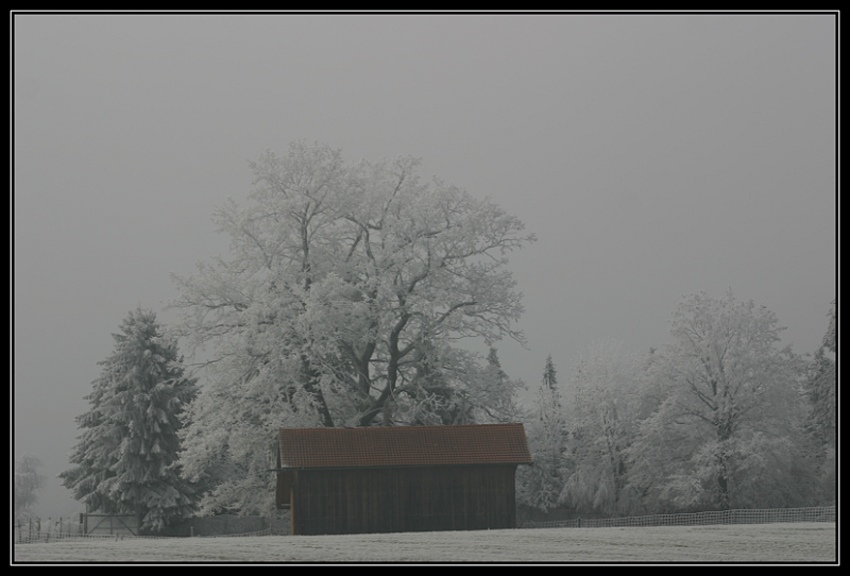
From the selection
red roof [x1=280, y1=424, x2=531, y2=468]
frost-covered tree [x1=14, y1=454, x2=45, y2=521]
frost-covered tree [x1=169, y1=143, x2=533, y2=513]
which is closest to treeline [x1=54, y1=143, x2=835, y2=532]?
frost-covered tree [x1=169, y1=143, x2=533, y2=513]

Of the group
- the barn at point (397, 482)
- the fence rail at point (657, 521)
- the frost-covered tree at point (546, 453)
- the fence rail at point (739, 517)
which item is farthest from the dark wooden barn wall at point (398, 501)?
the frost-covered tree at point (546, 453)

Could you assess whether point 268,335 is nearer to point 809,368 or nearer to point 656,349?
point 656,349

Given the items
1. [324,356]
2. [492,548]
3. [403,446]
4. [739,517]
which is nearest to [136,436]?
[324,356]

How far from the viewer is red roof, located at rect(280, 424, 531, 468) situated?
3434cm

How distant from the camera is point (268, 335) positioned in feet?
140

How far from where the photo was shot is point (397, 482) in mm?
34438

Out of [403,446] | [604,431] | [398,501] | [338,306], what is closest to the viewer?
[398,501]

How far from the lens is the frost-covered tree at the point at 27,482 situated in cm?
8531

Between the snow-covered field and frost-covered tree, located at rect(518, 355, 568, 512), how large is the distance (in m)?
31.6

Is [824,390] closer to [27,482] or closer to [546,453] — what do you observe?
[546,453]

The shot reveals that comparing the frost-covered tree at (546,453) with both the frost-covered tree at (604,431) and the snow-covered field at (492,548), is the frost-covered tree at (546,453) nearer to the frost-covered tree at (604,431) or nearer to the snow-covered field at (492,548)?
the frost-covered tree at (604,431)

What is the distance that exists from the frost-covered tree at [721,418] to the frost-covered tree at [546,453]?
22.1ft

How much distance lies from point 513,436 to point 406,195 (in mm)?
13108

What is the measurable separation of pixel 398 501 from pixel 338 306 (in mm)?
9958
